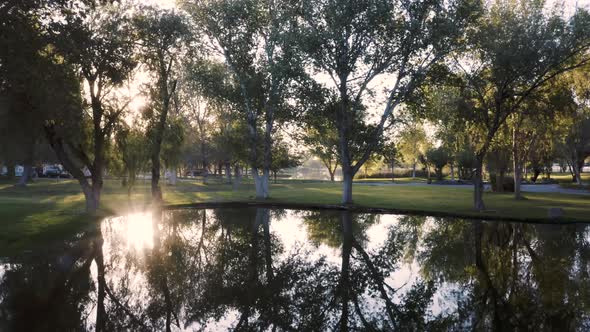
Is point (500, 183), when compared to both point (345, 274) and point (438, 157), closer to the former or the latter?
point (438, 157)

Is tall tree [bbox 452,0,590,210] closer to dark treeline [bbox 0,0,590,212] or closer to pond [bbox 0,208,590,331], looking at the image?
dark treeline [bbox 0,0,590,212]

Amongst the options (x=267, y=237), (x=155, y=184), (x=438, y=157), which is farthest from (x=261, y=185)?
(x=438, y=157)

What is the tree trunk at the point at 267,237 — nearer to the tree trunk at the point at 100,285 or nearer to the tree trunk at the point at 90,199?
the tree trunk at the point at 100,285

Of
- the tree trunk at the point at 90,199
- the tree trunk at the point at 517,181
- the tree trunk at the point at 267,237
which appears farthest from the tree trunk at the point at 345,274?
the tree trunk at the point at 517,181

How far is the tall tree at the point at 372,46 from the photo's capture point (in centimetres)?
2648

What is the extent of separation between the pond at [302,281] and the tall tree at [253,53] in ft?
53.3

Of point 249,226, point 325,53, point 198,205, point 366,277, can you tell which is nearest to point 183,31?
point 325,53

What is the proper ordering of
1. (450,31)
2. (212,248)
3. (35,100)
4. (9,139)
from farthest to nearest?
(450,31), (9,139), (35,100), (212,248)

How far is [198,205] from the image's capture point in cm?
2980

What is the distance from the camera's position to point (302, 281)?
11.6 m

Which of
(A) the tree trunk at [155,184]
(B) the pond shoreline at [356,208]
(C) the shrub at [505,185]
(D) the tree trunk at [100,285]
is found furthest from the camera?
(C) the shrub at [505,185]

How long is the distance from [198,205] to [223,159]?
122 feet

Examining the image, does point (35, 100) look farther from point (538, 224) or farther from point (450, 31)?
point (538, 224)

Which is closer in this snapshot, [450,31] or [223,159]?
[450,31]
